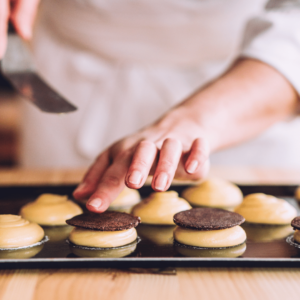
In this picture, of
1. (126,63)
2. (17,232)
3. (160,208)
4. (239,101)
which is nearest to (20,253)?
(17,232)

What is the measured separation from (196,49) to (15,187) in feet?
2.77

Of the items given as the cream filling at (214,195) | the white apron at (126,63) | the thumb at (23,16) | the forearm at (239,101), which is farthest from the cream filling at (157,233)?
the white apron at (126,63)

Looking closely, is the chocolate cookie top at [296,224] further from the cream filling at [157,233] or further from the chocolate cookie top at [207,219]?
the cream filling at [157,233]

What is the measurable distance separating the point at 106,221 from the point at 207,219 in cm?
22

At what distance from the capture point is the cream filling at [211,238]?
0.89 meters

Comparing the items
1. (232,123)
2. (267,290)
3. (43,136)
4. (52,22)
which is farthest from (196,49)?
(267,290)

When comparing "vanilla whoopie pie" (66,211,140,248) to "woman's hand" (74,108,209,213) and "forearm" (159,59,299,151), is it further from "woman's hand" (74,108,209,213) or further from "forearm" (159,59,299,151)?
"forearm" (159,59,299,151)

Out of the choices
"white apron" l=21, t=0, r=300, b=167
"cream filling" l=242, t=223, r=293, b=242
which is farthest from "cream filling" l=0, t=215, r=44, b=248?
"white apron" l=21, t=0, r=300, b=167

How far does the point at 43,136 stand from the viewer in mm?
1806

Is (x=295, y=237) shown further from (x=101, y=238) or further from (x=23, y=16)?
(x=23, y=16)

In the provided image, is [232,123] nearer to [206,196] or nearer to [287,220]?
[206,196]

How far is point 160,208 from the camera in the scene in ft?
3.64

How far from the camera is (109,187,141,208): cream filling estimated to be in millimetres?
1247

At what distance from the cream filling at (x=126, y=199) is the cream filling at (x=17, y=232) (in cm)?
33
